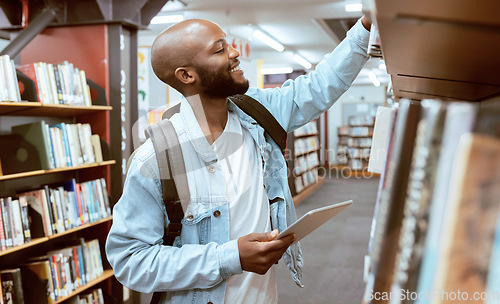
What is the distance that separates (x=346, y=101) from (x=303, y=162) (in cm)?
686

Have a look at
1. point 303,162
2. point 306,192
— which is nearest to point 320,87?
point 306,192

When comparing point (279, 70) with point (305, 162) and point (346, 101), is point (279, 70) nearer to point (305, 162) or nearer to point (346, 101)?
point (305, 162)

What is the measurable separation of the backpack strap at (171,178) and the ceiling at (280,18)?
4.71m

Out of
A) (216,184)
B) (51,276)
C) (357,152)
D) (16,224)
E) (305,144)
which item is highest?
(216,184)

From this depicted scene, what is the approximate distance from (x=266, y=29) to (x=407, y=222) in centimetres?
773

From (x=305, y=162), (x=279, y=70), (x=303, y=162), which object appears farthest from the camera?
(x=279, y=70)

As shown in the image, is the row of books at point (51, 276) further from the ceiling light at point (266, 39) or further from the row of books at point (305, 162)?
the row of books at point (305, 162)

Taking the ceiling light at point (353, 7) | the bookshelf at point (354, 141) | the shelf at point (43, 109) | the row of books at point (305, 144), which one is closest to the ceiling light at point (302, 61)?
the row of books at point (305, 144)

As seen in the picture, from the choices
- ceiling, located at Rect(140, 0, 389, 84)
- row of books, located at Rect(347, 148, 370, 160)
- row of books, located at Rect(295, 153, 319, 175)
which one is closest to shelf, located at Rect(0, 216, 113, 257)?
ceiling, located at Rect(140, 0, 389, 84)

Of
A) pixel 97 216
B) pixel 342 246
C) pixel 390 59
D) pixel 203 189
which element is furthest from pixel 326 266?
pixel 390 59

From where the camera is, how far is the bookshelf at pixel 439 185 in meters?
0.27

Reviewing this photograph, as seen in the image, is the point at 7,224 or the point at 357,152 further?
the point at 357,152

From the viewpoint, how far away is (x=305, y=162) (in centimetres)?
992

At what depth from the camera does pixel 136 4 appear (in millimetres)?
3449
